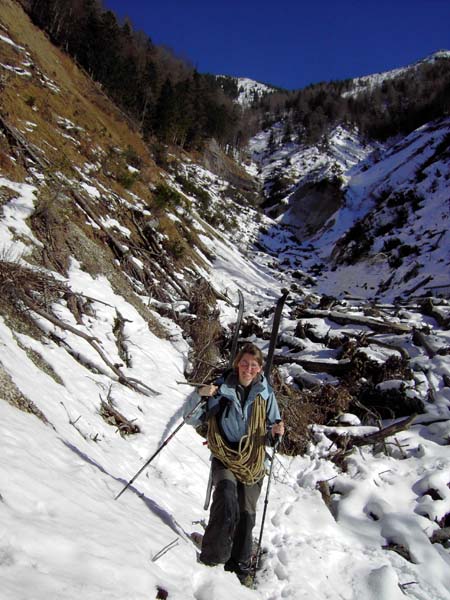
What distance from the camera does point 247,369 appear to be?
3.29m

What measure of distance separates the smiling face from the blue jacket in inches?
2.1

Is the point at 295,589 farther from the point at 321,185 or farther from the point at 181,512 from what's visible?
the point at 321,185

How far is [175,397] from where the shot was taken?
19.7 feet

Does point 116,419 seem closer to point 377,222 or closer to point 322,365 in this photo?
point 322,365

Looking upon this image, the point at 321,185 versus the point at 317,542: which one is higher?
the point at 321,185

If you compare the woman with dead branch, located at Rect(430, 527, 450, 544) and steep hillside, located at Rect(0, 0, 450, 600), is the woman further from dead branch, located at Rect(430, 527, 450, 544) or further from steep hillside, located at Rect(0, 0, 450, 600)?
dead branch, located at Rect(430, 527, 450, 544)

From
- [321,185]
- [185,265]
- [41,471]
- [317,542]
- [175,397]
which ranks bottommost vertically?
[317,542]

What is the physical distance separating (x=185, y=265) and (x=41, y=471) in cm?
1037

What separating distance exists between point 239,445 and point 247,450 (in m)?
0.09

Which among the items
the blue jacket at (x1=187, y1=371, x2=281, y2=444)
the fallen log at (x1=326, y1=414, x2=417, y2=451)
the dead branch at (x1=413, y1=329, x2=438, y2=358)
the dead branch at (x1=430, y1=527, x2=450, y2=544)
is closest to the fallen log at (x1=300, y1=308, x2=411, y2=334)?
the dead branch at (x1=413, y1=329, x2=438, y2=358)

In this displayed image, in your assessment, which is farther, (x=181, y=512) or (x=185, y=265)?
(x=185, y=265)

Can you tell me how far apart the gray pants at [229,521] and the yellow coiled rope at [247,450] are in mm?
70

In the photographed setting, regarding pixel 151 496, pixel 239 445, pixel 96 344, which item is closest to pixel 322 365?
pixel 96 344

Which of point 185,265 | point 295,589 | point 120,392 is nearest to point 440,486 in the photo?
point 295,589
